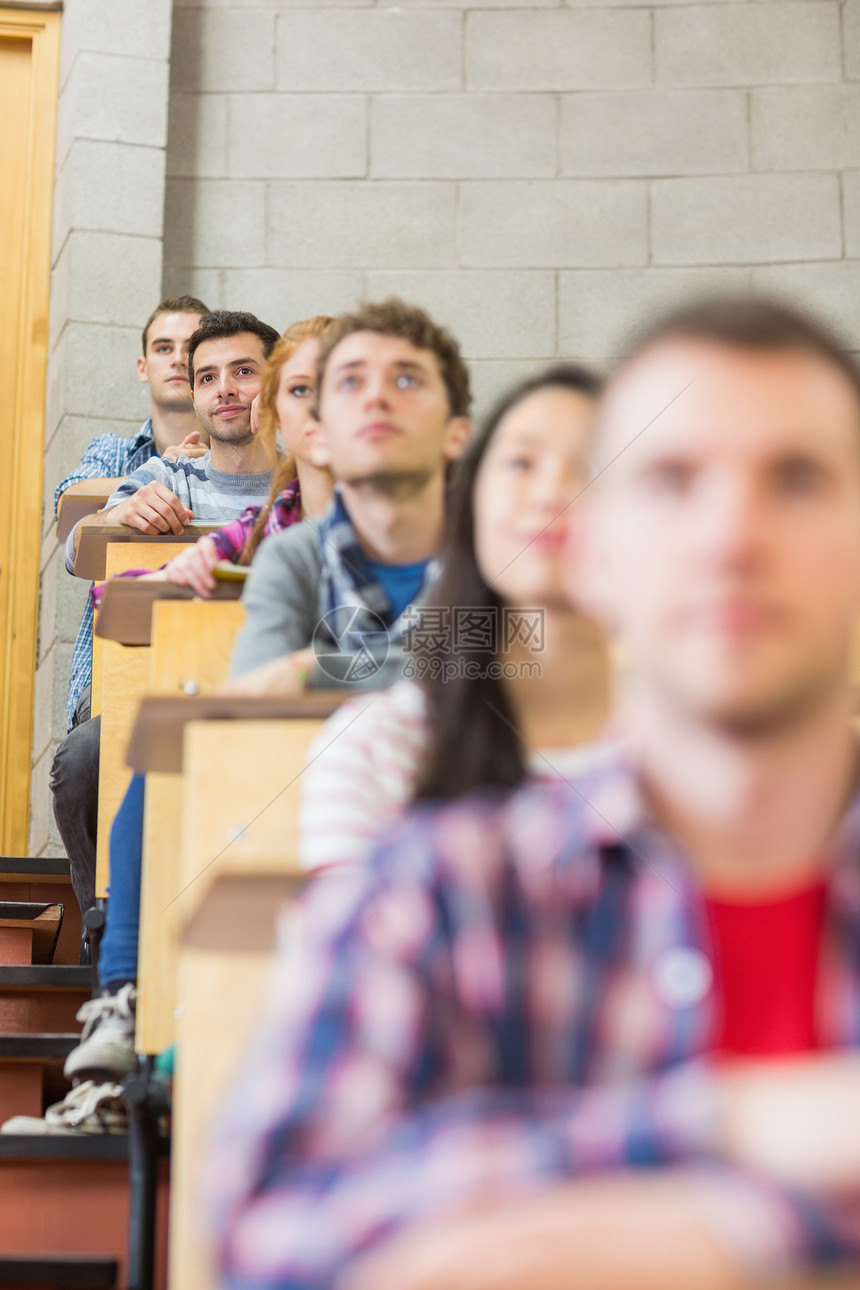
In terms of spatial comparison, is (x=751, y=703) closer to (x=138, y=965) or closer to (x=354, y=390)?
(x=354, y=390)

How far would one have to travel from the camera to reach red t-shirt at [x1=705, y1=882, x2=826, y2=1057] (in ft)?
1.12

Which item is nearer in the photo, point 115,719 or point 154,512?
→ point 115,719

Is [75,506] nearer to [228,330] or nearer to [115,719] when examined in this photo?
[228,330]

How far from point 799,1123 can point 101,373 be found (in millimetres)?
A: 2028

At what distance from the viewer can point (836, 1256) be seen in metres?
0.29

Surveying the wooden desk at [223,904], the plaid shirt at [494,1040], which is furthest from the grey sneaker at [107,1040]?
the plaid shirt at [494,1040]

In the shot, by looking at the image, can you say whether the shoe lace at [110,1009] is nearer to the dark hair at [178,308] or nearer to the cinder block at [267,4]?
the dark hair at [178,308]

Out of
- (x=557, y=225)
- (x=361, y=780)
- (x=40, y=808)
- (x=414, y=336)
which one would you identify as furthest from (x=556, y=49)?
(x=361, y=780)

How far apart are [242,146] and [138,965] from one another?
63.8 inches

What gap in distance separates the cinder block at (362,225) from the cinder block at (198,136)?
113mm

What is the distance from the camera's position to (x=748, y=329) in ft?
1.16

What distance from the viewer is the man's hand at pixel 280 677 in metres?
0.80

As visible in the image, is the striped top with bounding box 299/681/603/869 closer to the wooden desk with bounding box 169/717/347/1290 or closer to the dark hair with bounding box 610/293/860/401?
the wooden desk with bounding box 169/717/347/1290

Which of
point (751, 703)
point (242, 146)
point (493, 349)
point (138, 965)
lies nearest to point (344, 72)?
point (242, 146)
